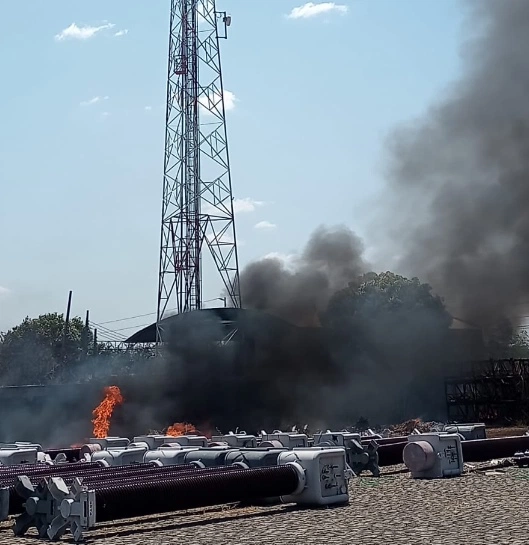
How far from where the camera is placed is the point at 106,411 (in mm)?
52188

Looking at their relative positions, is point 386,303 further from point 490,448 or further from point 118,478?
point 118,478

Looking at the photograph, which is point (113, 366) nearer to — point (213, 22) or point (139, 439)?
point (213, 22)

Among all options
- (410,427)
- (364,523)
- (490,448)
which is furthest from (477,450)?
(410,427)

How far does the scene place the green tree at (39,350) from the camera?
297 feet

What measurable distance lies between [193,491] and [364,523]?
3.73m

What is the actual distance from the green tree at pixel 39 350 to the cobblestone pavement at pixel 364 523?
7061 cm

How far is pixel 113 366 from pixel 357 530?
5625cm

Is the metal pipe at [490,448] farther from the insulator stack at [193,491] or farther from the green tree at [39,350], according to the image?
the green tree at [39,350]

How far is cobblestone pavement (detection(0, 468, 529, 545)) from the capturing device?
14.6 metres

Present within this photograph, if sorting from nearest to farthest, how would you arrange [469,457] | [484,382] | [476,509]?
[476,509], [469,457], [484,382]

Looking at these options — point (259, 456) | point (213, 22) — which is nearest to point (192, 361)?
point (213, 22)

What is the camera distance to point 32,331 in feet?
323

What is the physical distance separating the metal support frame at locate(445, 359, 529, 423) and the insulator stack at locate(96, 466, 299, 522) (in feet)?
117

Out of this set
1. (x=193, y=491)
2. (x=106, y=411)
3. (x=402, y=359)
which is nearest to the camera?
(x=193, y=491)
